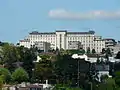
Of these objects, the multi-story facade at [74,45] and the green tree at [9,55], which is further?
the multi-story facade at [74,45]

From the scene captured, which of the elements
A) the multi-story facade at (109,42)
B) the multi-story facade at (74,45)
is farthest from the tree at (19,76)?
the multi-story facade at (109,42)

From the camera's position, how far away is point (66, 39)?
154 metres

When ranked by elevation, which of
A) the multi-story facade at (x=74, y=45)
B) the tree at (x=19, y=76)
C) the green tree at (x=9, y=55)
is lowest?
the tree at (x=19, y=76)

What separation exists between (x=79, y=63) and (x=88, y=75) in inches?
162

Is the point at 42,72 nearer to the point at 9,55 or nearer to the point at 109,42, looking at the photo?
the point at 9,55

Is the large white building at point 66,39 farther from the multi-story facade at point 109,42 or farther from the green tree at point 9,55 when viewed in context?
the green tree at point 9,55

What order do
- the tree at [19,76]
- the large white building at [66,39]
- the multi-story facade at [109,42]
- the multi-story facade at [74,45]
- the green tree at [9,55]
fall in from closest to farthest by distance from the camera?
the tree at [19,76], the green tree at [9,55], the multi-story facade at [74,45], the large white building at [66,39], the multi-story facade at [109,42]

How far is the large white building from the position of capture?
6043 inches

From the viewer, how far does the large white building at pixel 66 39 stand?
504ft

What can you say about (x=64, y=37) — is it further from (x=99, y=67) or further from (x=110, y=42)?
(x=99, y=67)

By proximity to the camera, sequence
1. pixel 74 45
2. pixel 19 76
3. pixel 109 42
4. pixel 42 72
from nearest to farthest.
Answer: pixel 19 76
pixel 42 72
pixel 74 45
pixel 109 42

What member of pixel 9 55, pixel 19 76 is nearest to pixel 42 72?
pixel 19 76

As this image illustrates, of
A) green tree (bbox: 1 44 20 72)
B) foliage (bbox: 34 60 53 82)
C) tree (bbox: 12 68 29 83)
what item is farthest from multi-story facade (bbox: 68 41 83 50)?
tree (bbox: 12 68 29 83)

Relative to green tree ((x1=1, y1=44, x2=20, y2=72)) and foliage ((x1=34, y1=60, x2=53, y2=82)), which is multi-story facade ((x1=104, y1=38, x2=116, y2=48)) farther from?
foliage ((x1=34, y1=60, x2=53, y2=82))
